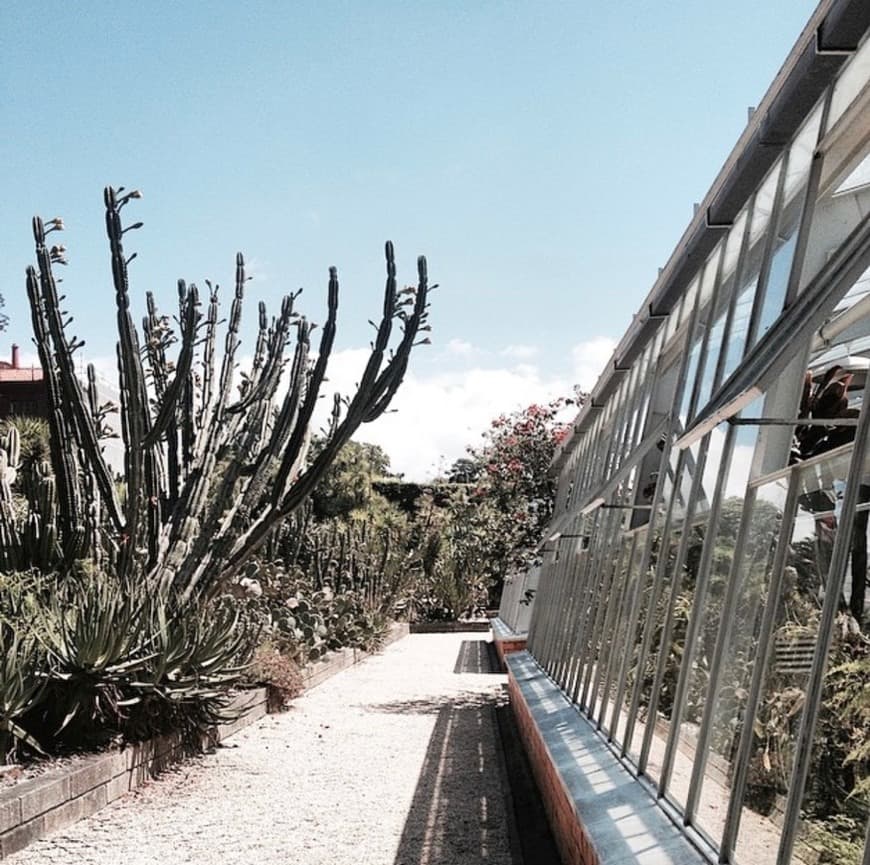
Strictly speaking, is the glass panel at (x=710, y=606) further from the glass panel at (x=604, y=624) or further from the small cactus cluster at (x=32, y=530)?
the small cactus cluster at (x=32, y=530)

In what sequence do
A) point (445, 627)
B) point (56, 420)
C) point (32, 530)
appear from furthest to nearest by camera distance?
1. point (445, 627)
2. point (56, 420)
3. point (32, 530)

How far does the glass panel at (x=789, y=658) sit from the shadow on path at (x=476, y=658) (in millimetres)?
15229

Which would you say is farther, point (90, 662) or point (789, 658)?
point (90, 662)

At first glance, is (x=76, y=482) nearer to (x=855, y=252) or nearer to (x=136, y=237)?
(x=136, y=237)

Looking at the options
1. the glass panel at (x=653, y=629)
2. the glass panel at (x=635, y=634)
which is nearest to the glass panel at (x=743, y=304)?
the glass panel at (x=653, y=629)

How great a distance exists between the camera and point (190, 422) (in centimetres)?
1292

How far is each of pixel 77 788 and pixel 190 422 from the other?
5.55 m

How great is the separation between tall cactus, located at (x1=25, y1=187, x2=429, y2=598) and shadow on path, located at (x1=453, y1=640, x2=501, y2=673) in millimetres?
6639

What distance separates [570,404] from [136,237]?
32.7ft

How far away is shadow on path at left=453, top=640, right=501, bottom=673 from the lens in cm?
2013

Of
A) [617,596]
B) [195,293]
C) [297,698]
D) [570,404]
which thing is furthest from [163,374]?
[570,404]

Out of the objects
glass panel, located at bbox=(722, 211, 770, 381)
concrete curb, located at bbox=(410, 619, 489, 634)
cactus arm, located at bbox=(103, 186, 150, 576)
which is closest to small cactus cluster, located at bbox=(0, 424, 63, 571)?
cactus arm, located at bbox=(103, 186, 150, 576)

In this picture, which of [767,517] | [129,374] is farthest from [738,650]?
[129,374]

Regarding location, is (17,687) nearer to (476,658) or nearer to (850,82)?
(850,82)
